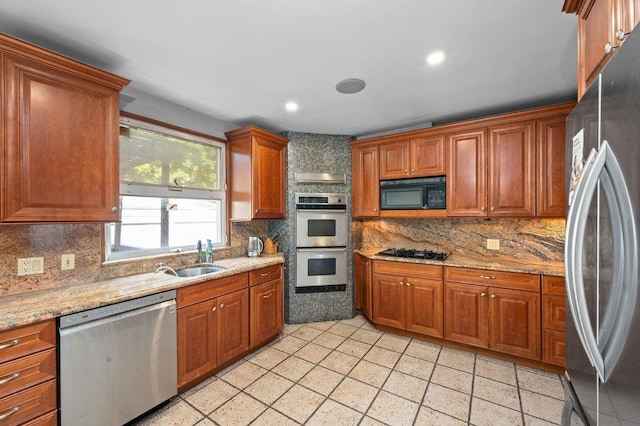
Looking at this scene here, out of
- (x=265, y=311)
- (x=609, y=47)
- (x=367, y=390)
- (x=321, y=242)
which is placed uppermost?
(x=609, y=47)

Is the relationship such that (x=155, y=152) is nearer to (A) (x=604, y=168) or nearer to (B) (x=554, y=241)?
(A) (x=604, y=168)

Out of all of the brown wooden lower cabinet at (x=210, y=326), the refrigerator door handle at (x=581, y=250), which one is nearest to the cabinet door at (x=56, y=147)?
the brown wooden lower cabinet at (x=210, y=326)

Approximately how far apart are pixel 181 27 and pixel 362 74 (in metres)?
1.26

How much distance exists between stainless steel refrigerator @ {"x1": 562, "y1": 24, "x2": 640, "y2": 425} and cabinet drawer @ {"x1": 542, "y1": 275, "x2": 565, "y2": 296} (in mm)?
1637

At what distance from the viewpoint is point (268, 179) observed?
126 inches

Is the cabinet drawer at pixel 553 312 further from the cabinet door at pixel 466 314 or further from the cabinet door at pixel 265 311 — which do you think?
the cabinet door at pixel 265 311

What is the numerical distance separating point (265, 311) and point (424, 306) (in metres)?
1.70

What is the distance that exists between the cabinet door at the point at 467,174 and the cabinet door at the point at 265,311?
2107 mm

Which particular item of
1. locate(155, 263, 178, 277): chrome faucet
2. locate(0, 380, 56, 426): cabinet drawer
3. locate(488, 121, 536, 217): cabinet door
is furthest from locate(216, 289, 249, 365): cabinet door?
locate(488, 121, 536, 217): cabinet door

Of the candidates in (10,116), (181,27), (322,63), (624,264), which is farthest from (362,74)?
(10,116)

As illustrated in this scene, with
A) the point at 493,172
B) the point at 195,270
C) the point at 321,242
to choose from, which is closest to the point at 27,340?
the point at 195,270

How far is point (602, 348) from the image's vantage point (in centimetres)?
84

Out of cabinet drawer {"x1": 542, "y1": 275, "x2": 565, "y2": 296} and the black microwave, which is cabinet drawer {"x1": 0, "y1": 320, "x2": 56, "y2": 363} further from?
cabinet drawer {"x1": 542, "y1": 275, "x2": 565, "y2": 296}

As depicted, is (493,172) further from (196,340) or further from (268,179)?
A: (196,340)
